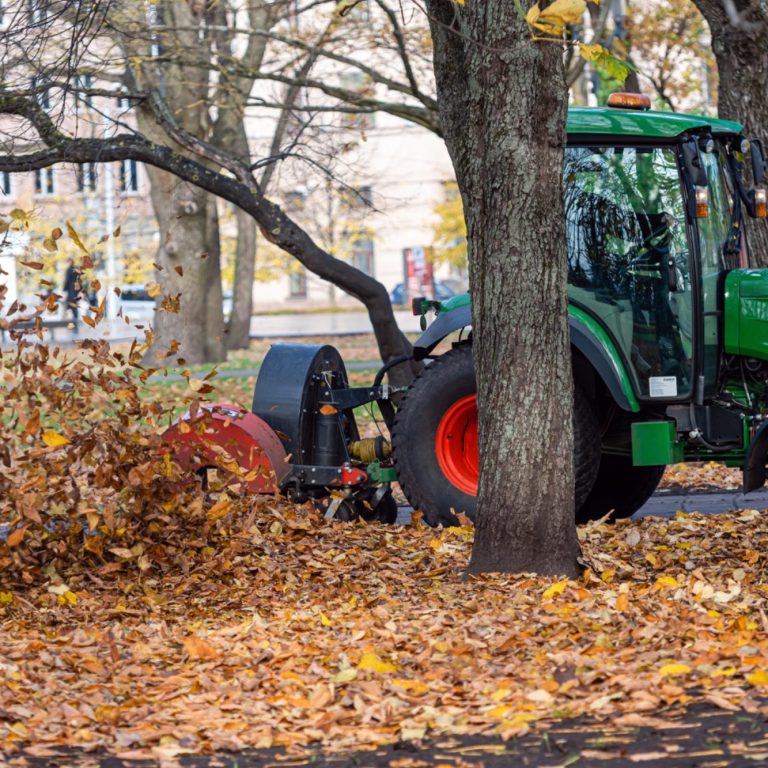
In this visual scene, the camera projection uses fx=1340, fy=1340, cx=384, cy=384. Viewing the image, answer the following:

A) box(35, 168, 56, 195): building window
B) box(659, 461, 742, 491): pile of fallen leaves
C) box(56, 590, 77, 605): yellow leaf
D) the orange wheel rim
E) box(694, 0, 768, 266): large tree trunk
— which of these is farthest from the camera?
box(35, 168, 56, 195): building window

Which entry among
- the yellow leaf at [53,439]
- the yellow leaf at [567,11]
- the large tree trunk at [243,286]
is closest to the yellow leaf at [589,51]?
the yellow leaf at [567,11]

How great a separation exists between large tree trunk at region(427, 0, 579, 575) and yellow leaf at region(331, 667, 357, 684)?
1.58 metres

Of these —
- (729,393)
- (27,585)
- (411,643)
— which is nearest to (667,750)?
(411,643)

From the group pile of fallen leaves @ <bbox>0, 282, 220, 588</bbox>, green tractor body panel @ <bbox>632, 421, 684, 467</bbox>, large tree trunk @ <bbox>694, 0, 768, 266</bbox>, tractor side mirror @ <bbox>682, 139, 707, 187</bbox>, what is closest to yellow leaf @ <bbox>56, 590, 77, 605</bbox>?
pile of fallen leaves @ <bbox>0, 282, 220, 588</bbox>

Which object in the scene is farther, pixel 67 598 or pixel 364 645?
pixel 67 598

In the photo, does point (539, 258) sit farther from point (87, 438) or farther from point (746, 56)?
point (746, 56)

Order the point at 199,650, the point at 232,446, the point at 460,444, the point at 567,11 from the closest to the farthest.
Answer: the point at 567,11 → the point at 199,650 → the point at 232,446 → the point at 460,444

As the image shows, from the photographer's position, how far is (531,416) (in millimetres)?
6359

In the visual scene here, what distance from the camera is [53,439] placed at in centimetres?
697

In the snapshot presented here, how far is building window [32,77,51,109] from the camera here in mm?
9059

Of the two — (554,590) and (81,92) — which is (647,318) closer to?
(554,590)

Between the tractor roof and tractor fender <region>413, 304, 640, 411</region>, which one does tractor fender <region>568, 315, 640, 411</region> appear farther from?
the tractor roof

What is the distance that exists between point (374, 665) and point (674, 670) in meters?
1.12

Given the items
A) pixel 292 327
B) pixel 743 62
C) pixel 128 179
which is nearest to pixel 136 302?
pixel 292 327
